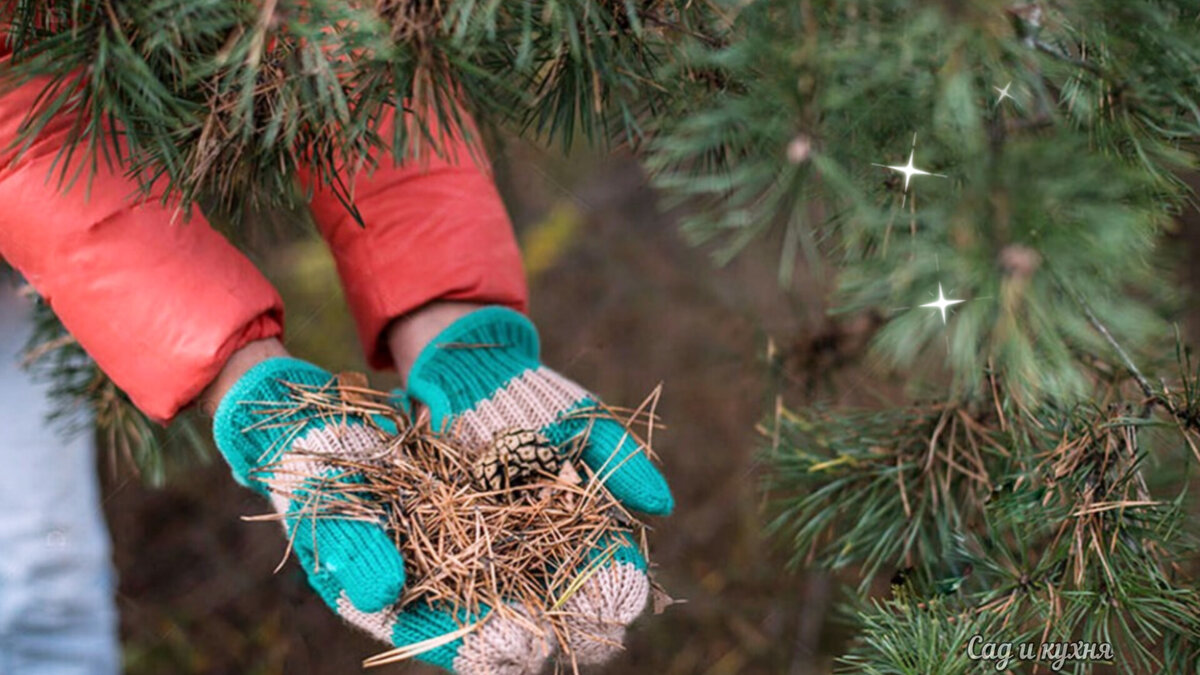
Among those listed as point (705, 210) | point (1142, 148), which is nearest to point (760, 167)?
point (705, 210)

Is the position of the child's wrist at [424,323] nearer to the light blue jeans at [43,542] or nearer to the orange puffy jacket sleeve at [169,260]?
the orange puffy jacket sleeve at [169,260]

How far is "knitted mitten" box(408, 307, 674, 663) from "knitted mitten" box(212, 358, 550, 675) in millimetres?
41

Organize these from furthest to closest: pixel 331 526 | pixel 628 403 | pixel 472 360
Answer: pixel 628 403 → pixel 472 360 → pixel 331 526

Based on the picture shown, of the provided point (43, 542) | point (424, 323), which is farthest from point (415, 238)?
Answer: point (43, 542)

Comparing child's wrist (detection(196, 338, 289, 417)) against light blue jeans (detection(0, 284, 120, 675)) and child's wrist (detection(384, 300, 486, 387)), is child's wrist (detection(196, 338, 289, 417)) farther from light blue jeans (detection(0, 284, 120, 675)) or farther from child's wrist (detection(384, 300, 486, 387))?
light blue jeans (detection(0, 284, 120, 675))

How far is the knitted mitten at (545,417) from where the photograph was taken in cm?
59

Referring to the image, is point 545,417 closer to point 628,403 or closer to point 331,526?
point 331,526

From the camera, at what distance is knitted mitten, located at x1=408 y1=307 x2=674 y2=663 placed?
592 mm

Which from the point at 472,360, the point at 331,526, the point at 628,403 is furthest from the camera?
the point at 628,403

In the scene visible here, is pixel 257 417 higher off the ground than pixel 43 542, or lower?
higher

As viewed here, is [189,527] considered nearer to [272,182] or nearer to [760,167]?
[272,182]

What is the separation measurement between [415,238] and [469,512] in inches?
8.6

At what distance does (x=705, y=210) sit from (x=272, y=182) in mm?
277

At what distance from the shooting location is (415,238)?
73 cm
